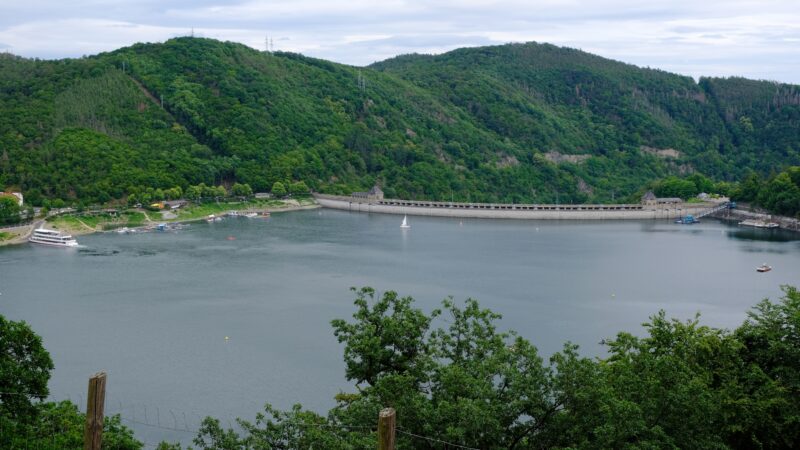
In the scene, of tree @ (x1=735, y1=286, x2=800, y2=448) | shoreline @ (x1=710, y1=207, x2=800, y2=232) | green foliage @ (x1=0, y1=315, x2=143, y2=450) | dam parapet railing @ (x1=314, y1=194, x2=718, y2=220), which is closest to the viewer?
green foliage @ (x1=0, y1=315, x2=143, y2=450)

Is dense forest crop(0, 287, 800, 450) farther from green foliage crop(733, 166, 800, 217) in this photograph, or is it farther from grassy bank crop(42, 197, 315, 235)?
green foliage crop(733, 166, 800, 217)

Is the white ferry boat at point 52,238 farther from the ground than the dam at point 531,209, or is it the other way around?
the dam at point 531,209

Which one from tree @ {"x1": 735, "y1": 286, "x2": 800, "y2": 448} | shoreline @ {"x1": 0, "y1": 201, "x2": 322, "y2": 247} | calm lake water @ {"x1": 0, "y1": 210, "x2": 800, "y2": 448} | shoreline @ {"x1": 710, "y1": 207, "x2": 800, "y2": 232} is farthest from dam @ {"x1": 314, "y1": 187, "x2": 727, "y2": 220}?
tree @ {"x1": 735, "y1": 286, "x2": 800, "y2": 448}

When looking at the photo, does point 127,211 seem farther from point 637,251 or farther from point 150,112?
point 637,251

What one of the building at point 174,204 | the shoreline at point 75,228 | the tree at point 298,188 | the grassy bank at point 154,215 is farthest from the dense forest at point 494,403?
the tree at point 298,188

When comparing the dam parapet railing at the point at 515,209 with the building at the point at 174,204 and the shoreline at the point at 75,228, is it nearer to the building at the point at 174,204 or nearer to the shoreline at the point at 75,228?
the shoreline at the point at 75,228
